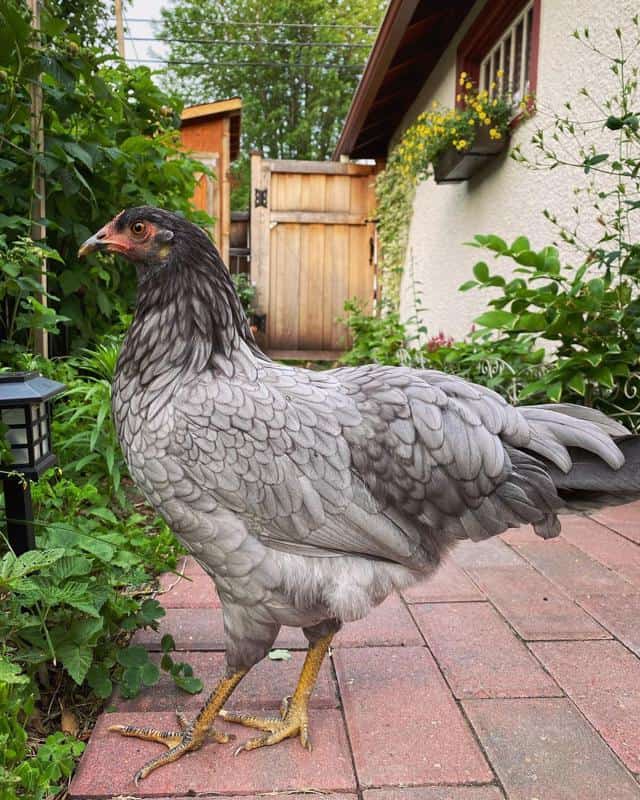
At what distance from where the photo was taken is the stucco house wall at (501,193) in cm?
409

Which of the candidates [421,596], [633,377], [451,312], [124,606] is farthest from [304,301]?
[124,606]

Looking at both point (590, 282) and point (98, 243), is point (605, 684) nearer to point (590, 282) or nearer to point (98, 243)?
point (98, 243)

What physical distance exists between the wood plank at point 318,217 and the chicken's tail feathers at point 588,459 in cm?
785

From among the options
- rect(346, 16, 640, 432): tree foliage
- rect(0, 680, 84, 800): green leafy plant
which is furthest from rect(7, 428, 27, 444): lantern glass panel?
rect(346, 16, 640, 432): tree foliage

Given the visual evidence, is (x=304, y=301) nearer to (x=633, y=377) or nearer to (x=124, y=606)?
(x=633, y=377)

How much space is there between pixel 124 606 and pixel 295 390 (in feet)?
2.79

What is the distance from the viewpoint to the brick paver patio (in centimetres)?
155

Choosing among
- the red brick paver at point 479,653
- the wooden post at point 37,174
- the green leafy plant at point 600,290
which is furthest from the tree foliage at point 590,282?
the wooden post at point 37,174

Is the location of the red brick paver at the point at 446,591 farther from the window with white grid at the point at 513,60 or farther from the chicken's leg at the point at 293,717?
the window with white grid at the point at 513,60

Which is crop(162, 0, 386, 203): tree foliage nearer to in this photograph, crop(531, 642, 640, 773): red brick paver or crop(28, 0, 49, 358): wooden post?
crop(28, 0, 49, 358): wooden post

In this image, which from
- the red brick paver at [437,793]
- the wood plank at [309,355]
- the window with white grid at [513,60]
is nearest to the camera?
the red brick paver at [437,793]

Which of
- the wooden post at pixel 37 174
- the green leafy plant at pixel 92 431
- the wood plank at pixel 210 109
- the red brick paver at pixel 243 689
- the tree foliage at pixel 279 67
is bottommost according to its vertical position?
the red brick paver at pixel 243 689

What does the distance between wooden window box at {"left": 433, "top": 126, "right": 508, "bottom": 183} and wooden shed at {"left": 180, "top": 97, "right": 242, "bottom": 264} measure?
3198 millimetres

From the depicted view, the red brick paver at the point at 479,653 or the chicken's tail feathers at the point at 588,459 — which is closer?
the chicken's tail feathers at the point at 588,459
